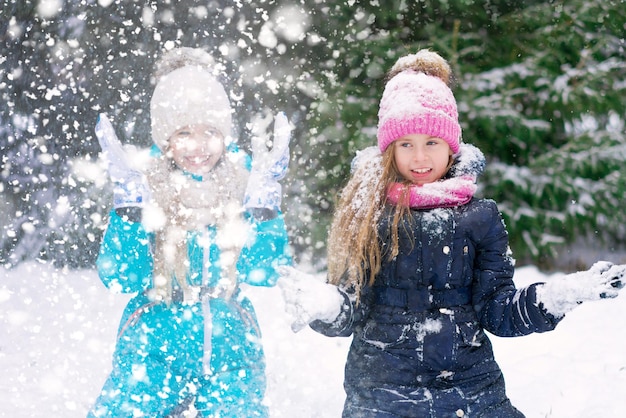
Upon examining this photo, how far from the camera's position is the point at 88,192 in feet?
28.3

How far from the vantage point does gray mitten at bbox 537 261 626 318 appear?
2150 mm

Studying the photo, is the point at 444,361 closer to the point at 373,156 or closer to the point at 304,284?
the point at 304,284

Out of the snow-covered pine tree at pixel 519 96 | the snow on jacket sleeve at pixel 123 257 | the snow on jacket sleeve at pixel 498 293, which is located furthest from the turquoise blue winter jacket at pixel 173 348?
the snow-covered pine tree at pixel 519 96

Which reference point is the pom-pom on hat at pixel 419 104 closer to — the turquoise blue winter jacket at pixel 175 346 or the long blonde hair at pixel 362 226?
the long blonde hair at pixel 362 226

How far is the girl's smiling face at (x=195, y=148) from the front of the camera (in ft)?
10.6

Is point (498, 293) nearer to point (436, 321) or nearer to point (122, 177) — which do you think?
point (436, 321)

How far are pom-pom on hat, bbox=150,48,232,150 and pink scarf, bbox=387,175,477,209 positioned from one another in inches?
42.7

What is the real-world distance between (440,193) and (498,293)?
1.50 ft

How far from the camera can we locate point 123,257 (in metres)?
3.01

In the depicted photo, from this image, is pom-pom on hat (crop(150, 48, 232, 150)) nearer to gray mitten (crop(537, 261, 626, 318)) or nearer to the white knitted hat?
the white knitted hat

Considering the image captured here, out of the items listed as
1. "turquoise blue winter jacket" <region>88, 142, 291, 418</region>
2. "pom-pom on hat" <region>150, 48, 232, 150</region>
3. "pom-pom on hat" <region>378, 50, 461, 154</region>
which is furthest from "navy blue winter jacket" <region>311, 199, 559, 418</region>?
"pom-pom on hat" <region>150, 48, 232, 150</region>

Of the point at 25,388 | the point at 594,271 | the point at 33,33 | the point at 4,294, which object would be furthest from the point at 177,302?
the point at 33,33

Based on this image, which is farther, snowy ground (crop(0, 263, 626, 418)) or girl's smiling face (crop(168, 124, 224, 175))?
snowy ground (crop(0, 263, 626, 418))

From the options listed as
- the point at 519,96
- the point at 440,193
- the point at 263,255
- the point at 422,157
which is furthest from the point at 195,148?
the point at 519,96
